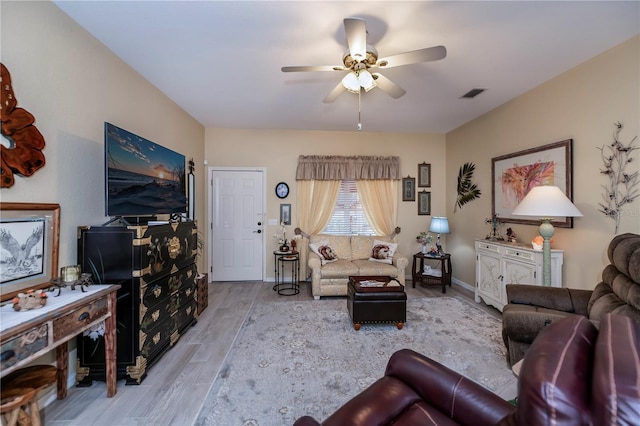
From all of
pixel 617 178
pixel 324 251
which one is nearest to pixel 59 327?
pixel 324 251

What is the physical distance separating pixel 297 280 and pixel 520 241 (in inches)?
132

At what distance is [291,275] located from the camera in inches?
195

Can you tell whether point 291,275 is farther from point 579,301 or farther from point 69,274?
point 579,301

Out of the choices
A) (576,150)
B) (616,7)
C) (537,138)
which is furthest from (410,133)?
(616,7)

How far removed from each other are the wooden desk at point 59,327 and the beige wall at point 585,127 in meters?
4.28

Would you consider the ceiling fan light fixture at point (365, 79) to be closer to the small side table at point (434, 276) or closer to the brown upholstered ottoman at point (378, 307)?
the brown upholstered ottoman at point (378, 307)

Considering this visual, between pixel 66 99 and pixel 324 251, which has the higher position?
pixel 66 99

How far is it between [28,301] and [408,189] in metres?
5.14

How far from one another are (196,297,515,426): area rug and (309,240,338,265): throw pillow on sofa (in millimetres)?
889

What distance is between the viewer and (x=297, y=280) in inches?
180

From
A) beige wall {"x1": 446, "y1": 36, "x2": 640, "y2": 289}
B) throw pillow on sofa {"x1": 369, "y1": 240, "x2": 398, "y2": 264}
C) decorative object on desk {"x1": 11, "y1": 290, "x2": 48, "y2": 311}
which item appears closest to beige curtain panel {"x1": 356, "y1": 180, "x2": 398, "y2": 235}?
throw pillow on sofa {"x1": 369, "y1": 240, "x2": 398, "y2": 264}

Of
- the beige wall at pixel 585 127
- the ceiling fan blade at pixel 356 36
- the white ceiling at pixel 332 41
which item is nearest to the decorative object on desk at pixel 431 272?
the beige wall at pixel 585 127

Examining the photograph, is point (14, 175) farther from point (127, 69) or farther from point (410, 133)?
point (410, 133)

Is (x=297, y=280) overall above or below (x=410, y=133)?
below
